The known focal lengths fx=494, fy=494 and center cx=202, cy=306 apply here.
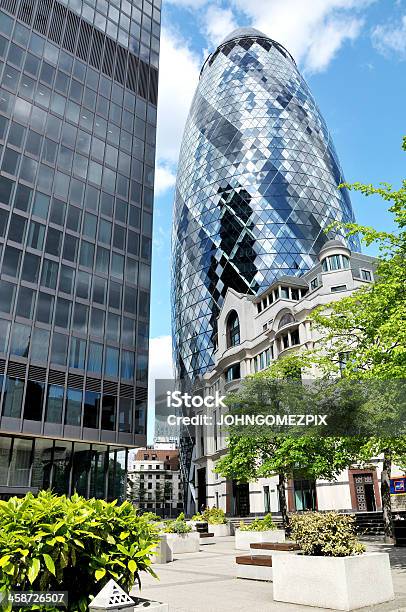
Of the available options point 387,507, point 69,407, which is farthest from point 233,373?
point 387,507

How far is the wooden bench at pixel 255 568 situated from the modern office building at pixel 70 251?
1972 cm

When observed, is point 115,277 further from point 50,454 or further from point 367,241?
point 367,241

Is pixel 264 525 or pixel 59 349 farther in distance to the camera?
pixel 59 349

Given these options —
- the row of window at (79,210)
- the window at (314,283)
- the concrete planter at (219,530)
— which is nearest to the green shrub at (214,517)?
the concrete planter at (219,530)

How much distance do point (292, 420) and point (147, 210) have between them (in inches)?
1074

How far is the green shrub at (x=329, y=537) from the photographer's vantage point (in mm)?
9617

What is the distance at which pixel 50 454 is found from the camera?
35.8 metres

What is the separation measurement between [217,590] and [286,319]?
47.7m

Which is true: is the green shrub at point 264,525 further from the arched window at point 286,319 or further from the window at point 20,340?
the arched window at point 286,319

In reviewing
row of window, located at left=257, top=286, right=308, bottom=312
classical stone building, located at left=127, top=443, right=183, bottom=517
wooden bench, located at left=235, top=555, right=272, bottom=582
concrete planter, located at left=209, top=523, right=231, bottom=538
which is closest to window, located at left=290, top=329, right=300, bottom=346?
row of window, located at left=257, top=286, right=308, bottom=312

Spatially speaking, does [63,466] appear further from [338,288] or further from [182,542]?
[338,288]

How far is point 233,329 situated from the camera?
249 feet

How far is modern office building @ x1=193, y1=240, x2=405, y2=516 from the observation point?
46562mm

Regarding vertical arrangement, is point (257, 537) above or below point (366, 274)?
below
